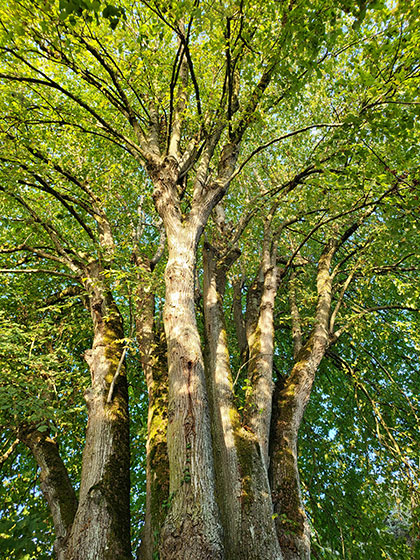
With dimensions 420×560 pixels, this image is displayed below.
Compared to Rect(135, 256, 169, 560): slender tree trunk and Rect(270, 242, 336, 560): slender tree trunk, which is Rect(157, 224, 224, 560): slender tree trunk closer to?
Rect(135, 256, 169, 560): slender tree trunk

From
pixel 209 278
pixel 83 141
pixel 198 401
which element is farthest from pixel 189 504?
pixel 83 141

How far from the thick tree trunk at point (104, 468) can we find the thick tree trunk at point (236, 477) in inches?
51.3

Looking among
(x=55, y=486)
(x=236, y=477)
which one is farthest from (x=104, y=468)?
(x=236, y=477)

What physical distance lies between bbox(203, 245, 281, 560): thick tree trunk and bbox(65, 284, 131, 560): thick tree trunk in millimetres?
1304

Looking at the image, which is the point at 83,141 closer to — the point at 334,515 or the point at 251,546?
the point at 251,546

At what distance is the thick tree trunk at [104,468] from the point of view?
3.71 m

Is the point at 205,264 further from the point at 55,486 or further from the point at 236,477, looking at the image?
the point at 55,486

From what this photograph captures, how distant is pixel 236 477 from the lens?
153 inches

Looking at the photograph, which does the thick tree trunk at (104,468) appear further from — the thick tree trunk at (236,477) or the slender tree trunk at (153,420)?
the thick tree trunk at (236,477)

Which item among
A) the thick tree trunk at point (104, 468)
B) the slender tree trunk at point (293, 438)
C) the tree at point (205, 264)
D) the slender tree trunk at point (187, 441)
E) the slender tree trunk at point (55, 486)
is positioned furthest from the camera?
the slender tree trunk at point (55, 486)

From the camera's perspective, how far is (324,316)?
6262mm

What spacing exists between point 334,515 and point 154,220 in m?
8.25

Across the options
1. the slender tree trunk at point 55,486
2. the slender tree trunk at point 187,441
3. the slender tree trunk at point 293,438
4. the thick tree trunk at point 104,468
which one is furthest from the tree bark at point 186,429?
the slender tree trunk at point 55,486

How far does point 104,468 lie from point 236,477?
5.81 ft
